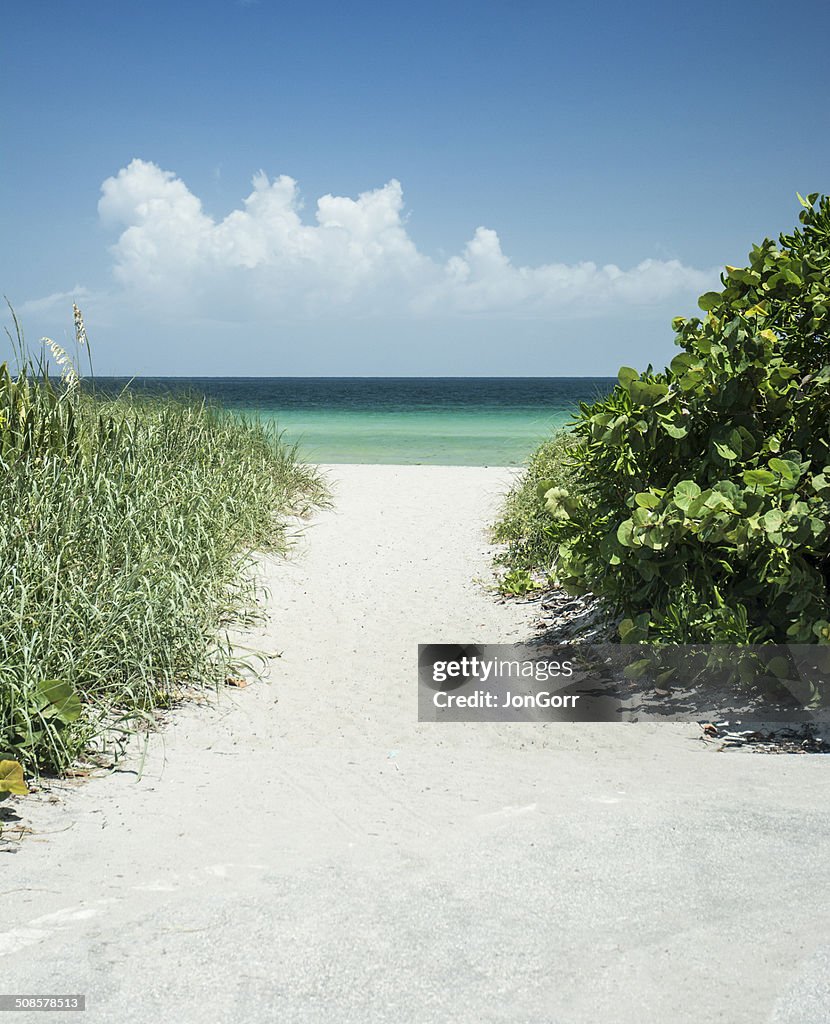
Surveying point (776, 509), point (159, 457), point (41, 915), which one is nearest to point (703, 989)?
point (41, 915)

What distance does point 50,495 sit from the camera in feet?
15.9

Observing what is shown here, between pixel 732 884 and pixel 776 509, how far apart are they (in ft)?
5.47

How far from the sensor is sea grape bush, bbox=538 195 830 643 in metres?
3.71

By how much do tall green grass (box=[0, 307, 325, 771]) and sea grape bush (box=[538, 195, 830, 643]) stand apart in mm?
2217

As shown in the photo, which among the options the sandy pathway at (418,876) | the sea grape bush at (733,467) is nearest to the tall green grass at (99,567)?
the sandy pathway at (418,876)
